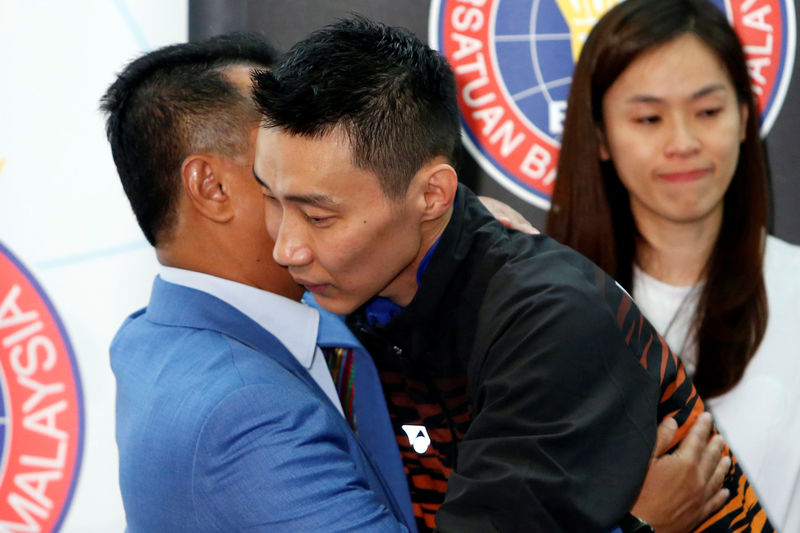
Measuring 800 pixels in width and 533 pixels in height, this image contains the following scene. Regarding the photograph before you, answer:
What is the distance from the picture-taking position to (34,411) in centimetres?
190

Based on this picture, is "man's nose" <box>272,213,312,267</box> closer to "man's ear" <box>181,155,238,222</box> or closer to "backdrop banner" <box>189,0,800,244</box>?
"man's ear" <box>181,155,238,222</box>

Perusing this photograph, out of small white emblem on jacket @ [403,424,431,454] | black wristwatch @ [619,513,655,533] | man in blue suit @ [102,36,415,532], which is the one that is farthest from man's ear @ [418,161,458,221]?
black wristwatch @ [619,513,655,533]

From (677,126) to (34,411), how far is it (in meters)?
1.46

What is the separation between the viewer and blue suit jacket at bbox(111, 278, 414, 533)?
109 cm

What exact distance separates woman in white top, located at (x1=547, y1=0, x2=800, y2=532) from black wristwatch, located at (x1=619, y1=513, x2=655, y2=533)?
66 cm

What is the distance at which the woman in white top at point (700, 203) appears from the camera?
1785 millimetres

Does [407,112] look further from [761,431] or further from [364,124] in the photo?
[761,431]

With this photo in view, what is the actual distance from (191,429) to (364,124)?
44 centimetres

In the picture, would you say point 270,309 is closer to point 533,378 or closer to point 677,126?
point 533,378

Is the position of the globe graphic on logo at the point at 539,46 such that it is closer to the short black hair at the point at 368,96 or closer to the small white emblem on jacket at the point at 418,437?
the short black hair at the point at 368,96

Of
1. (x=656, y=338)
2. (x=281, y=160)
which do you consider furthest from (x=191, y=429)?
(x=656, y=338)

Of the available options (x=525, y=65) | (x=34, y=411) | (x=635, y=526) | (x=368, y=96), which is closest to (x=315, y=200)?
(x=368, y=96)

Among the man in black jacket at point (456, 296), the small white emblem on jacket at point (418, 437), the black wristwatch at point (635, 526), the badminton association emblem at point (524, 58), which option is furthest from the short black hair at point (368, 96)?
the badminton association emblem at point (524, 58)

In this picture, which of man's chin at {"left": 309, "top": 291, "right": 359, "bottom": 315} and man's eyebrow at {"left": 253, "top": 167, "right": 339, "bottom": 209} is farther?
man's chin at {"left": 309, "top": 291, "right": 359, "bottom": 315}
